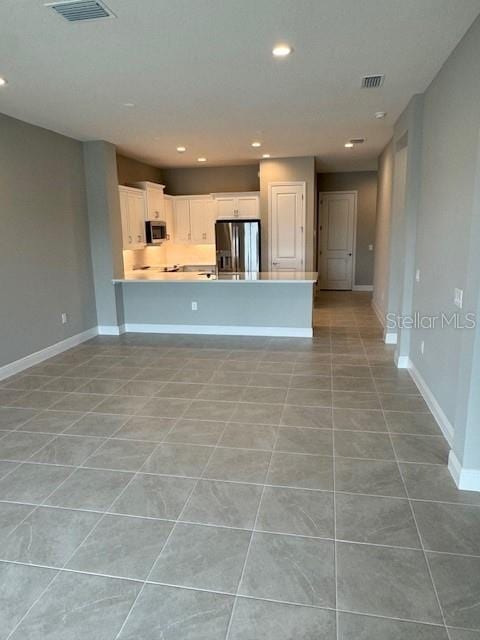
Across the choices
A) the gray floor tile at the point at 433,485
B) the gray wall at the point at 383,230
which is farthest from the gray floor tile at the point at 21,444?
the gray wall at the point at 383,230

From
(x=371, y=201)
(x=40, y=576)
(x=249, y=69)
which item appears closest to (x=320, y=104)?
(x=249, y=69)

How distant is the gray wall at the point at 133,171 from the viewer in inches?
268

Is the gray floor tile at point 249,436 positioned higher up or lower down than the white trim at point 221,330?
lower down

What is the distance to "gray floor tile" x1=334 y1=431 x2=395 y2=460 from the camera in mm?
2764

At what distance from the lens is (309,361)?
4.75 meters

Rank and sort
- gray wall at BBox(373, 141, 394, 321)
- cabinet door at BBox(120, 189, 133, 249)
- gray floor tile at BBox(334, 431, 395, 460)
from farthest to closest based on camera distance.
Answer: cabinet door at BBox(120, 189, 133, 249), gray wall at BBox(373, 141, 394, 321), gray floor tile at BBox(334, 431, 395, 460)

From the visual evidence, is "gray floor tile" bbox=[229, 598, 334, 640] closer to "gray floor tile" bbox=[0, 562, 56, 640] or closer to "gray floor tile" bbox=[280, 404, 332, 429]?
"gray floor tile" bbox=[0, 562, 56, 640]

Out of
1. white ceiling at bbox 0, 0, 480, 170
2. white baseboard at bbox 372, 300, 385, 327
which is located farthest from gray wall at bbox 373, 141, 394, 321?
white ceiling at bbox 0, 0, 480, 170

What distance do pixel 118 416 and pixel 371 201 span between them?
7.94m

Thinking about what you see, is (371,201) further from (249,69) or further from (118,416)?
(118,416)

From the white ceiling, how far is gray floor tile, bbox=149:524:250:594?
9.13ft

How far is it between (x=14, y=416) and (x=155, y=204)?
478 centimetres

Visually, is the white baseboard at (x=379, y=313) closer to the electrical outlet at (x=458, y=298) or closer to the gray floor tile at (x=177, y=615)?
the electrical outlet at (x=458, y=298)

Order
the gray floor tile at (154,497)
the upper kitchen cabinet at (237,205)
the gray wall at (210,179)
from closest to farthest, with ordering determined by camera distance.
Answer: the gray floor tile at (154,497) < the upper kitchen cabinet at (237,205) < the gray wall at (210,179)
